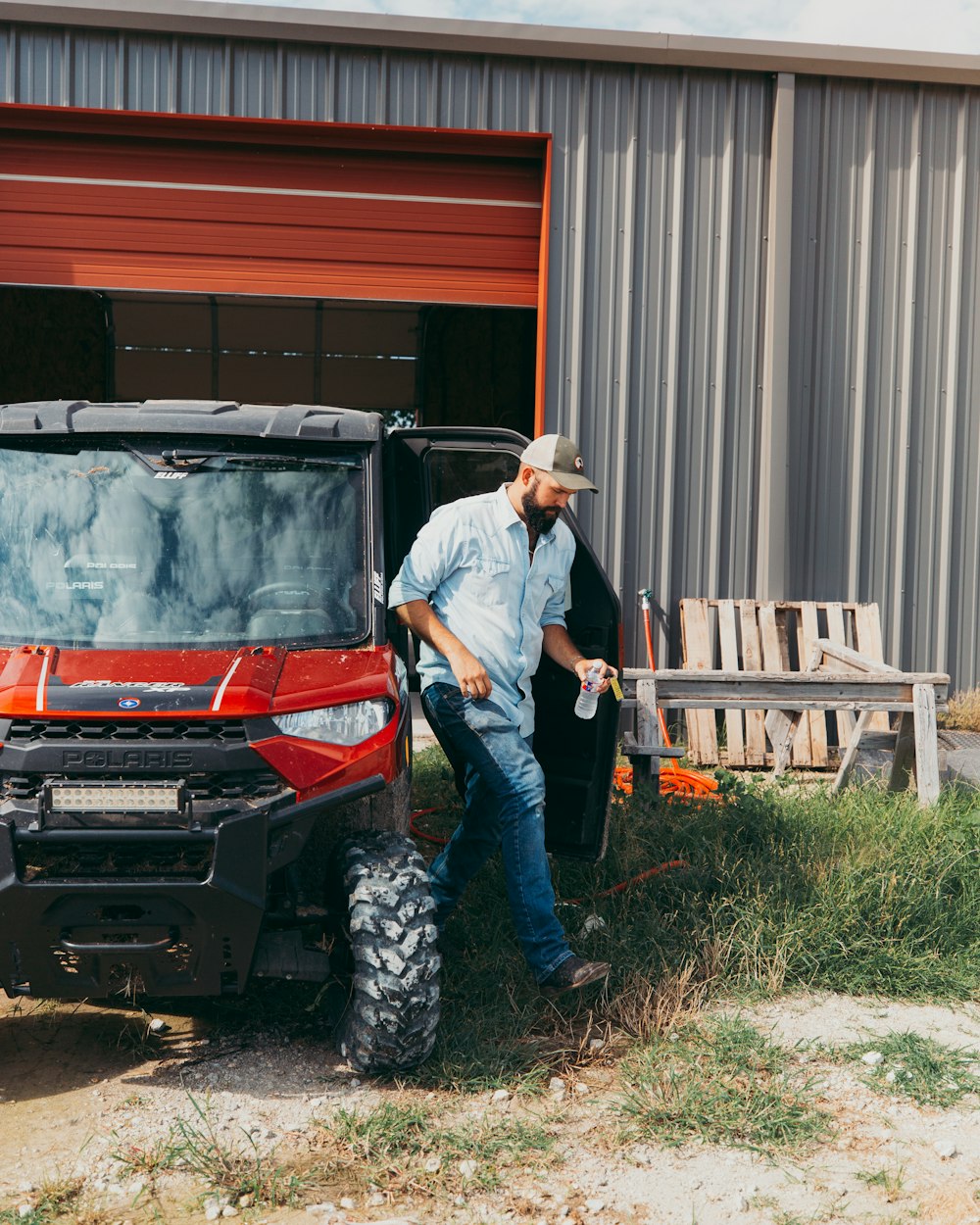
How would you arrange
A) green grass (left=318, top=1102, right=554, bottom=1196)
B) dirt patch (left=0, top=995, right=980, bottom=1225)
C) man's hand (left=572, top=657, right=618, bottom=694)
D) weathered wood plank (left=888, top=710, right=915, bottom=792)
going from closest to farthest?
dirt patch (left=0, top=995, right=980, bottom=1225)
green grass (left=318, top=1102, right=554, bottom=1196)
man's hand (left=572, top=657, right=618, bottom=694)
weathered wood plank (left=888, top=710, right=915, bottom=792)

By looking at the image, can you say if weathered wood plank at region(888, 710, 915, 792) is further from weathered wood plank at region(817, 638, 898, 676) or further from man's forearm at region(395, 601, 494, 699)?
man's forearm at region(395, 601, 494, 699)

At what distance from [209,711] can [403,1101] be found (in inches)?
53.2

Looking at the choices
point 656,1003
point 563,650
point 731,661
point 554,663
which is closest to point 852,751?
point 731,661

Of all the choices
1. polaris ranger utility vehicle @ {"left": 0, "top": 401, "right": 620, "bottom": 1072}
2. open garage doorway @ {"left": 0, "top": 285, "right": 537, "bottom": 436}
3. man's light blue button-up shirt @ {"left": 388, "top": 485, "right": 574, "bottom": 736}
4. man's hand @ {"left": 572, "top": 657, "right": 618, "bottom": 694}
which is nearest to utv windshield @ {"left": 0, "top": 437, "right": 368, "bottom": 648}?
polaris ranger utility vehicle @ {"left": 0, "top": 401, "right": 620, "bottom": 1072}

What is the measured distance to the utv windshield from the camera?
3740 millimetres

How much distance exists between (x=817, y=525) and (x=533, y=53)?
4.16m

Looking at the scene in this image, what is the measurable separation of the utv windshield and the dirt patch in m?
1.38

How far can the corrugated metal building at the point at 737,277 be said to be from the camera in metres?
8.34

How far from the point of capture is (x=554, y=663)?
4.74 meters

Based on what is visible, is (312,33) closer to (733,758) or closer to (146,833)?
(733,758)

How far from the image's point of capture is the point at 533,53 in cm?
833

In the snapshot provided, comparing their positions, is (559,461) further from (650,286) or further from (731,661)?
(650,286)

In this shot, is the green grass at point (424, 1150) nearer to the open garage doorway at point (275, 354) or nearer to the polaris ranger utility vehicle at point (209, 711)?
the polaris ranger utility vehicle at point (209, 711)

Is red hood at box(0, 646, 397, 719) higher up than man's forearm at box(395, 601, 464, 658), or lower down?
lower down
